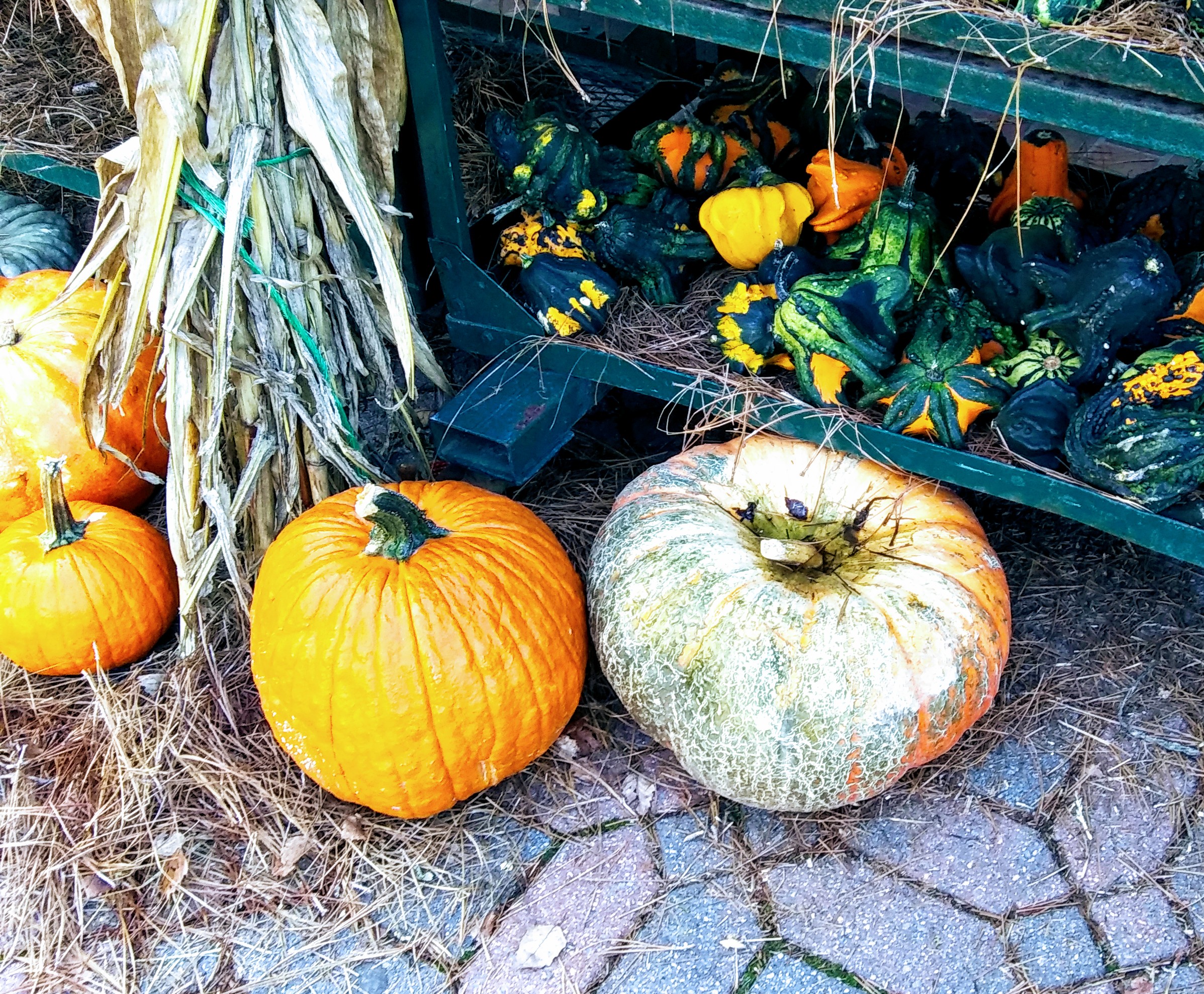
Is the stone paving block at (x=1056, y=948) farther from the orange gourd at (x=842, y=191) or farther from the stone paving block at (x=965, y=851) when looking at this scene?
the orange gourd at (x=842, y=191)

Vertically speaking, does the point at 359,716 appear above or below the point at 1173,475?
below

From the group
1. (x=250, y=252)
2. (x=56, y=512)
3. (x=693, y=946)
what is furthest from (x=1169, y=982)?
(x=56, y=512)

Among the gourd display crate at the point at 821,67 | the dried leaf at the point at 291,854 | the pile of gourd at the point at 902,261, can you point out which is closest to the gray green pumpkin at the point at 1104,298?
the pile of gourd at the point at 902,261

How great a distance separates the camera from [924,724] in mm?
2117

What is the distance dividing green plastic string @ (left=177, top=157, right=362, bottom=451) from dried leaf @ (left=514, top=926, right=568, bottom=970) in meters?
1.30

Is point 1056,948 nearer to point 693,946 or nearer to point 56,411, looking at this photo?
point 693,946

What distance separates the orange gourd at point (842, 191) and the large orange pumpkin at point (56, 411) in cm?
179

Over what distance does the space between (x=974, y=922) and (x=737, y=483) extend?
41.1 inches

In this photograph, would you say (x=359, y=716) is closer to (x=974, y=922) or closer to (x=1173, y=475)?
(x=974, y=922)

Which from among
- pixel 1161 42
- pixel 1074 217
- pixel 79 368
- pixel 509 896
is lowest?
pixel 509 896

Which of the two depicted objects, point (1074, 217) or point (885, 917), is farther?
point (1074, 217)

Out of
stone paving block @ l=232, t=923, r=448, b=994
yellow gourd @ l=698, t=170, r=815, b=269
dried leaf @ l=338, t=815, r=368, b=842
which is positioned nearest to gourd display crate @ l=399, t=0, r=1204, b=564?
yellow gourd @ l=698, t=170, r=815, b=269

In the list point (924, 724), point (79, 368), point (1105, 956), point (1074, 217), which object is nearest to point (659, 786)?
point (924, 724)

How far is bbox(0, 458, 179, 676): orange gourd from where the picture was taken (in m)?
2.46
